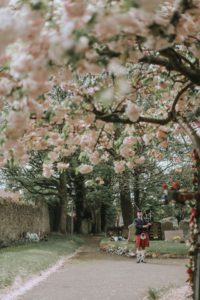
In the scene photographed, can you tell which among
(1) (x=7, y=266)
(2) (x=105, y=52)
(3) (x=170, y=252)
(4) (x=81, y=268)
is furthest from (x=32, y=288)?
(3) (x=170, y=252)

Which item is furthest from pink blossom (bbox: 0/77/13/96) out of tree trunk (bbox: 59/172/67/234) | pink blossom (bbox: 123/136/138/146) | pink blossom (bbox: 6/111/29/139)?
tree trunk (bbox: 59/172/67/234)

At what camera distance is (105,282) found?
1194 centimetres

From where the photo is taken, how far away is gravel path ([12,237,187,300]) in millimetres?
9953

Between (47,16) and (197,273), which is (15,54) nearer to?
(47,16)

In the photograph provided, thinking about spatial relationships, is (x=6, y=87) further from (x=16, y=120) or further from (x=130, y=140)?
(x=130, y=140)

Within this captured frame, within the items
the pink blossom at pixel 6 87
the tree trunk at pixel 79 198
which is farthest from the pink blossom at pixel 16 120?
the tree trunk at pixel 79 198

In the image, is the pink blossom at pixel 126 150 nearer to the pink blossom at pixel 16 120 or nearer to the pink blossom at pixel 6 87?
the pink blossom at pixel 6 87

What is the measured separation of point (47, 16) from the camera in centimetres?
351

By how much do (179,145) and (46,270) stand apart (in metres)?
10.5

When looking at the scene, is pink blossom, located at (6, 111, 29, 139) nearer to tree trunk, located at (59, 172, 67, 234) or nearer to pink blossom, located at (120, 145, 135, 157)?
pink blossom, located at (120, 145, 135, 157)

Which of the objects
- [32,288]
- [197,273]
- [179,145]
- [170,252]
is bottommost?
[170,252]

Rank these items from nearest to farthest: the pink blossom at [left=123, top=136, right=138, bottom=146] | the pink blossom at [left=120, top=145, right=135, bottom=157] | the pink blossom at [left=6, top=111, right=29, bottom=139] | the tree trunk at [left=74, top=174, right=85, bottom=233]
Result: the pink blossom at [left=6, top=111, right=29, bottom=139], the pink blossom at [left=123, top=136, right=138, bottom=146], the pink blossom at [left=120, top=145, right=135, bottom=157], the tree trunk at [left=74, top=174, right=85, bottom=233]

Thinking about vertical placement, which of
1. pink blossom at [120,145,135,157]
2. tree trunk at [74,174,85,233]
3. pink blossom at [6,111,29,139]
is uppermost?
pink blossom at [6,111,29,139]

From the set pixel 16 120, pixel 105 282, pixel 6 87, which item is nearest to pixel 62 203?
pixel 105 282
